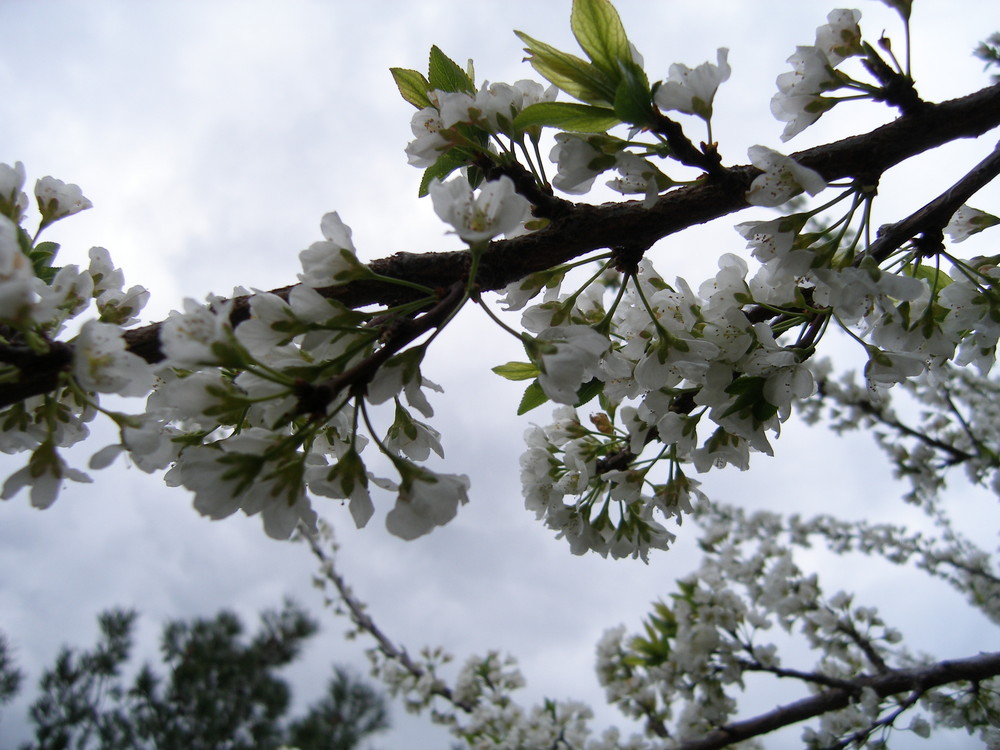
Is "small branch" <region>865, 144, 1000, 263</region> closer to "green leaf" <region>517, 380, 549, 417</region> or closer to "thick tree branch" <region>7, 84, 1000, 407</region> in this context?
"thick tree branch" <region>7, 84, 1000, 407</region>

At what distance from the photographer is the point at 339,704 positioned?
10.9 m

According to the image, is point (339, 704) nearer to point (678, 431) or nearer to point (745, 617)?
point (745, 617)

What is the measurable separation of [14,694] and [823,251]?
11.7 m

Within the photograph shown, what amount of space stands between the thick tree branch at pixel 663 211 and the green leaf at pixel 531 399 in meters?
0.31

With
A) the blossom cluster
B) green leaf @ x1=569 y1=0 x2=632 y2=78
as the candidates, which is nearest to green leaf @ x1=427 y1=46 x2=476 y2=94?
the blossom cluster

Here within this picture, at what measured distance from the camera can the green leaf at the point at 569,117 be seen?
1.06m

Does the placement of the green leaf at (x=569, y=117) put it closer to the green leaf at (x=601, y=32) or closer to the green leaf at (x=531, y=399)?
the green leaf at (x=601, y=32)

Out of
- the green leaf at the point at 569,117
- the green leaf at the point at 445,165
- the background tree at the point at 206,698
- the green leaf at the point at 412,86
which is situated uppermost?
the background tree at the point at 206,698

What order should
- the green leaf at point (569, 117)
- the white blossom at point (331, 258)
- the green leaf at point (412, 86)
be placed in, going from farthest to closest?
the green leaf at point (412, 86) < the green leaf at point (569, 117) < the white blossom at point (331, 258)

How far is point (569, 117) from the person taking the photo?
3.53ft

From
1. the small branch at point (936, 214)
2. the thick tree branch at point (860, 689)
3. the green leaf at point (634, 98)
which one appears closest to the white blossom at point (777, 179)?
the green leaf at point (634, 98)

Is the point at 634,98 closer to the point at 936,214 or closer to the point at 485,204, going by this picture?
the point at 485,204

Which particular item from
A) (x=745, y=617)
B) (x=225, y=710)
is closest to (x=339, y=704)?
(x=225, y=710)

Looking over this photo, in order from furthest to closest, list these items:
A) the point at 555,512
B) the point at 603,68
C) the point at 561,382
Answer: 1. the point at 555,512
2. the point at 603,68
3. the point at 561,382
